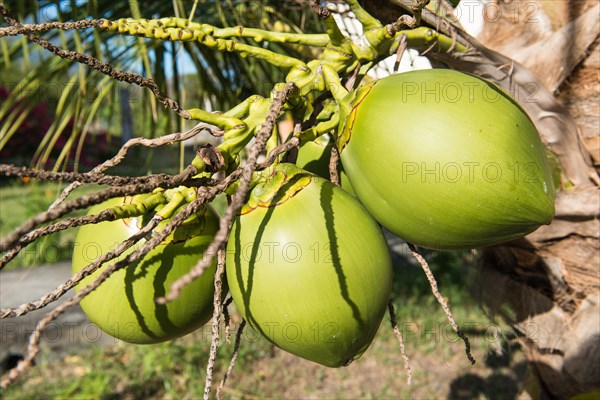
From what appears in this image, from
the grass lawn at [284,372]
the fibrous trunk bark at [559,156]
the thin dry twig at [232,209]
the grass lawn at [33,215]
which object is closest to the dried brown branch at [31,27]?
the thin dry twig at [232,209]

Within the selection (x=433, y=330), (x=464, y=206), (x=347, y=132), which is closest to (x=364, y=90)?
(x=347, y=132)

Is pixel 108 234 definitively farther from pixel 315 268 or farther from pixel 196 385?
pixel 196 385

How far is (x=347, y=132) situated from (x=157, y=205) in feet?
1.24

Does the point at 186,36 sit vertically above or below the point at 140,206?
above

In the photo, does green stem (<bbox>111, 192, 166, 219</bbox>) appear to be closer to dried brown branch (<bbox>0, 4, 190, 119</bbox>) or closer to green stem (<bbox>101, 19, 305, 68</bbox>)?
dried brown branch (<bbox>0, 4, 190, 119</bbox>)

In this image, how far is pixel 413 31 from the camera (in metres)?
1.05

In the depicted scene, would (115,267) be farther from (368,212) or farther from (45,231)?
(368,212)

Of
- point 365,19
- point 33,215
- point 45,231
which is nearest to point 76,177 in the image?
point 45,231

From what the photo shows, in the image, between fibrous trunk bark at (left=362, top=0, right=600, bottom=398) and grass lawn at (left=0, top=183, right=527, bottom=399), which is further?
grass lawn at (left=0, top=183, right=527, bottom=399)

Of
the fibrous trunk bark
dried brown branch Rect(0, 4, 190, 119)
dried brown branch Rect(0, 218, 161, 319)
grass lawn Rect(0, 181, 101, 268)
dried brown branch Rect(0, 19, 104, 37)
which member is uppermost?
dried brown branch Rect(0, 19, 104, 37)

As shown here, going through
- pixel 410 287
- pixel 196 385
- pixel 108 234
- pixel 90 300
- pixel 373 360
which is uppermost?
pixel 108 234

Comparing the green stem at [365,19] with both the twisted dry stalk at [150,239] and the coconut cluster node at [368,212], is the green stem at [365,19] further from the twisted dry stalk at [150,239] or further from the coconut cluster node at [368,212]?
the twisted dry stalk at [150,239]

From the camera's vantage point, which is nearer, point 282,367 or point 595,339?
point 595,339

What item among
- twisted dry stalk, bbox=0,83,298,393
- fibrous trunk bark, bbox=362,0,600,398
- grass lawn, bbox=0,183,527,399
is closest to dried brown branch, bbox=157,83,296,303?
twisted dry stalk, bbox=0,83,298,393
